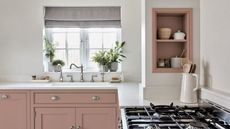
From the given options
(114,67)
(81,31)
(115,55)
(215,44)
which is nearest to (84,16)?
(81,31)

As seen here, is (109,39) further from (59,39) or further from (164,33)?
(164,33)

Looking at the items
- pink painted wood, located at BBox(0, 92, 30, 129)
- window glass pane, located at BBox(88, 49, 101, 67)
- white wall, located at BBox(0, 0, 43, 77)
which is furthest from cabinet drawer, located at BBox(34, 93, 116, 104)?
Answer: window glass pane, located at BBox(88, 49, 101, 67)

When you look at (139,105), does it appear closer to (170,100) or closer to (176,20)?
(170,100)

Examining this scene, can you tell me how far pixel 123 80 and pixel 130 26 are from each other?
745 mm

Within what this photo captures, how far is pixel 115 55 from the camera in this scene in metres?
3.77

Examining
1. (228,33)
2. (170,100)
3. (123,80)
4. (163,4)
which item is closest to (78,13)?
(123,80)

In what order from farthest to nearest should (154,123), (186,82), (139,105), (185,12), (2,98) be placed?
(2,98) < (185,12) < (186,82) < (139,105) < (154,123)

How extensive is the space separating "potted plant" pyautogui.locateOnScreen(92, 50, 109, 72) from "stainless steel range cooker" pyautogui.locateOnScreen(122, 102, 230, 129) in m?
1.83

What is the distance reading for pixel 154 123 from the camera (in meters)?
1.48

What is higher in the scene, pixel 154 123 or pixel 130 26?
pixel 130 26

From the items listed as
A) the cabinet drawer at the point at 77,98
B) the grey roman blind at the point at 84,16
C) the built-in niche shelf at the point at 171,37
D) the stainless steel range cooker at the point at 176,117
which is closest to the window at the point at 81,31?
the grey roman blind at the point at 84,16

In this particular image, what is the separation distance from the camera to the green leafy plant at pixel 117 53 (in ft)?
12.4

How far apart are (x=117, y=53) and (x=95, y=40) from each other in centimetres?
43

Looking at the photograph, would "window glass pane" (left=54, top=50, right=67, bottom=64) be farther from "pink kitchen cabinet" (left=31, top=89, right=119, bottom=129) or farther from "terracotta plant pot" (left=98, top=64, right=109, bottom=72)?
"pink kitchen cabinet" (left=31, top=89, right=119, bottom=129)
